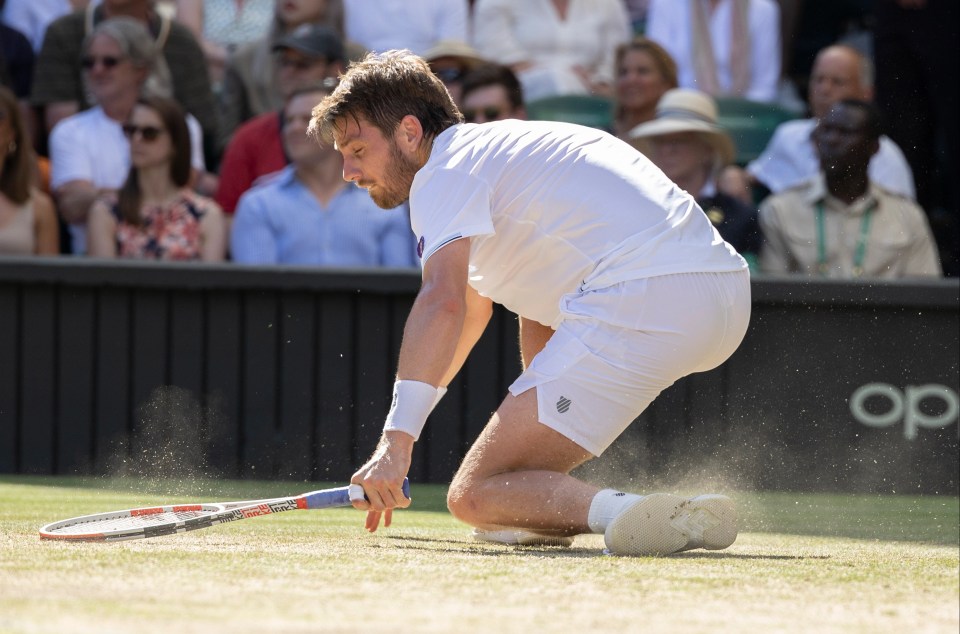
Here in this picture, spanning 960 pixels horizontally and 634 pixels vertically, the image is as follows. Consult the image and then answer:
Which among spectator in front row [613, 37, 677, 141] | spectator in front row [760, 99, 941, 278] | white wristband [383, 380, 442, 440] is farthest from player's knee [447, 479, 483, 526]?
spectator in front row [613, 37, 677, 141]

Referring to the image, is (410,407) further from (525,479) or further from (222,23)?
(222,23)

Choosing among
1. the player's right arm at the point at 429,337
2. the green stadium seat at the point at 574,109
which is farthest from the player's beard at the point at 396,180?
the green stadium seat at the point at 574,109

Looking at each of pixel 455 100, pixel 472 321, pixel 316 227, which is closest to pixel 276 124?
pixel 316 227

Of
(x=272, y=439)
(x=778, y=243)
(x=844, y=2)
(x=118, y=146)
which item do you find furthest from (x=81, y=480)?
(x=844, y=2)

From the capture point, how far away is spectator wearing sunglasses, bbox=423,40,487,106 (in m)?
8.90

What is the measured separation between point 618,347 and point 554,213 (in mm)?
436

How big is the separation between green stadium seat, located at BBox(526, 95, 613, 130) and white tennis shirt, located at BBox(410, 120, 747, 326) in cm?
446

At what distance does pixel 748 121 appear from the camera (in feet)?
30.0

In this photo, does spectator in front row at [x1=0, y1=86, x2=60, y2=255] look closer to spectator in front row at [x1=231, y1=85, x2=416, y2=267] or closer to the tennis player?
spectator in front row at [x1=231, y1=85, x2=416, y2=267]

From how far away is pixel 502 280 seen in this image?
4.55 m

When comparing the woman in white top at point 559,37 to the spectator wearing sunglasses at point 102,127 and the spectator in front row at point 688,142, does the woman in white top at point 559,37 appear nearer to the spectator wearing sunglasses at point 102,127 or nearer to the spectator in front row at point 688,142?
the spectator in front row at point 688,142

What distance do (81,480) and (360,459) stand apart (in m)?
1.28

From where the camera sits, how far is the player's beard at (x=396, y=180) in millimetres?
4500

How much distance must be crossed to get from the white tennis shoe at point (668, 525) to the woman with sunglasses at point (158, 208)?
165 inches
